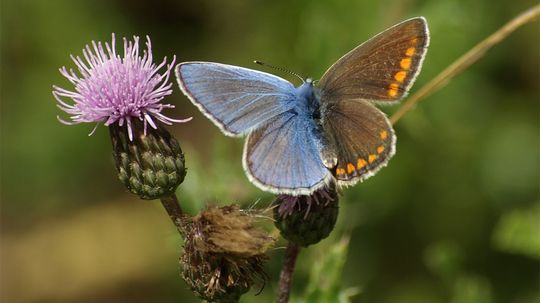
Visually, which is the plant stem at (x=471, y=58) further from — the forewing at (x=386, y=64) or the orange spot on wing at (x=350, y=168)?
the orange spot on wing at (x=350, y=168)

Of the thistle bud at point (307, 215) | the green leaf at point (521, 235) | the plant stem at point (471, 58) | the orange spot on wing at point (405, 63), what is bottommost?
the green leaf at point (521, 235)

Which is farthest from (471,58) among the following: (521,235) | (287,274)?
(287,274)

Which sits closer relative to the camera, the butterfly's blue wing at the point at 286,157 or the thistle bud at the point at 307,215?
the butterfly's blue wing at the point at 286,157

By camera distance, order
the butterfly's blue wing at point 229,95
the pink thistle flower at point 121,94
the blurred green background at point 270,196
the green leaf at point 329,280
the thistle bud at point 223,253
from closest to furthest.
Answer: the thistle bud at point 223,253
the butterfly's blue wing at point 229,95
the pink thistle flower at point 121,94
the green leaf at point 329,280
the blurred green background at point 270,196

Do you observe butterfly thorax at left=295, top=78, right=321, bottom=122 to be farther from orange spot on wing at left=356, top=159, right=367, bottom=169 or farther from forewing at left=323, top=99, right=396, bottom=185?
orange spot on wing at left=356, top=159, right=367, bottom=169

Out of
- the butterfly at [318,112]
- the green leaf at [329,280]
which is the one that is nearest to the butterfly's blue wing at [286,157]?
the butterfly at [318,112]

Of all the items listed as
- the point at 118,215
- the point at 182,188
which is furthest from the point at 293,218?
the point at 118,215

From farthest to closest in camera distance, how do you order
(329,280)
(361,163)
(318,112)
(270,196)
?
(270,196) < (329,280) < (318,112) < (361,163)

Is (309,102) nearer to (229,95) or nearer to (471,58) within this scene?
(229,95)

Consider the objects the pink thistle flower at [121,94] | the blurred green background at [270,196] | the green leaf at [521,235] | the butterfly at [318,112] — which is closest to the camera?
the butterfly at [318,112]
